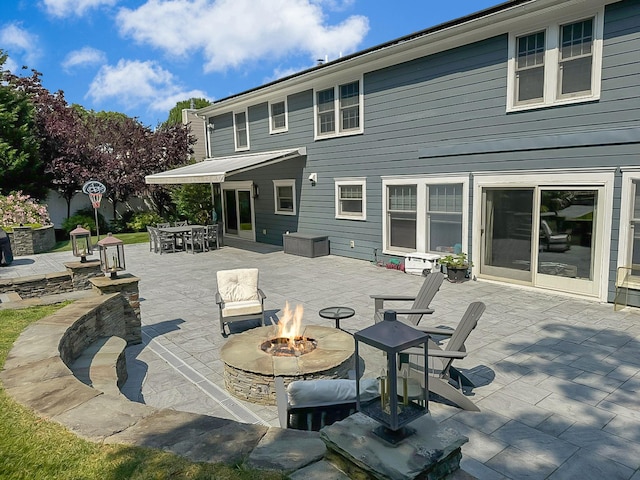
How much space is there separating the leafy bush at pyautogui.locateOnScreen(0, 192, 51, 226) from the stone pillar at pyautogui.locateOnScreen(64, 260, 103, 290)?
11020 mm

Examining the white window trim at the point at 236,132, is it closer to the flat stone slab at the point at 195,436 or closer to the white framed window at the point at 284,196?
the white framed window at the point at 284,196

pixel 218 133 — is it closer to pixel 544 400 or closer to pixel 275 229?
pixel 275 229

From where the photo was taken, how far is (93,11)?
44.2 feet

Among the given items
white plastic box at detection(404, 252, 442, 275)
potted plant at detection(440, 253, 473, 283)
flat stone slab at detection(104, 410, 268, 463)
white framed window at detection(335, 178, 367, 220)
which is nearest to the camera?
flat stone slab at detection(104, 410, 268, 463)

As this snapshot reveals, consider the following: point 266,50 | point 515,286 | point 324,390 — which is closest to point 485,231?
point 515,286

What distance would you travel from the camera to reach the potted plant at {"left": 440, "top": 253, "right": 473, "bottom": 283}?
416 inches

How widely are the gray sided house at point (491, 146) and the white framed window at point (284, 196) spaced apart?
59 centimetres

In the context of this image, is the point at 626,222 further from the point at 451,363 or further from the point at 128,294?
the point at 128,294

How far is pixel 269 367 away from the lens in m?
4.97

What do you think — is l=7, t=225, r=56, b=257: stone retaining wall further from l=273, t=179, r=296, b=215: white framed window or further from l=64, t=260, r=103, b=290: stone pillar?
l=64, t=260, r=103, b=290: stone pillar

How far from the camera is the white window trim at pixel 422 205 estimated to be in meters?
10.7

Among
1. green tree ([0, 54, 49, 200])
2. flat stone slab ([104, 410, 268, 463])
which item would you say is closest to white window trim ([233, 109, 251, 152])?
green tree ([0, 54, 49, 200])

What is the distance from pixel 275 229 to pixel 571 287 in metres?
11.3

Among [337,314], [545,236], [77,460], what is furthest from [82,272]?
[545,236]
